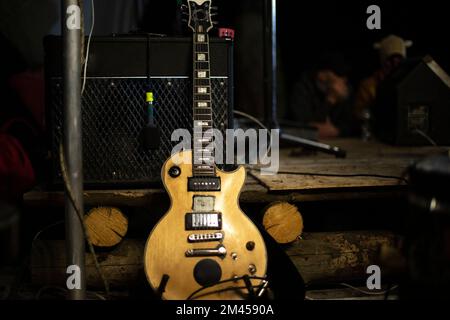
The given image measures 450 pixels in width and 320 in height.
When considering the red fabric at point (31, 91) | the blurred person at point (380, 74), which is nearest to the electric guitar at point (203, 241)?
the red fabric at point (31, 91)

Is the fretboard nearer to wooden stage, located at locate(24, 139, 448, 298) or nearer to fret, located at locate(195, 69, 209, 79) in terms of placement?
fret, located at locate(195, 69, 209, 79)

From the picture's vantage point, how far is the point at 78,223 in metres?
1.69

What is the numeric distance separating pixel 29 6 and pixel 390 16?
351cm

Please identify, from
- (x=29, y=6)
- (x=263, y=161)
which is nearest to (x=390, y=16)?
(x=263, y=161)

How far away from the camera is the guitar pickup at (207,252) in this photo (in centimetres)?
172

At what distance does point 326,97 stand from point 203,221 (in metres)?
3.10

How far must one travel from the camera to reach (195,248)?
1.73 meters

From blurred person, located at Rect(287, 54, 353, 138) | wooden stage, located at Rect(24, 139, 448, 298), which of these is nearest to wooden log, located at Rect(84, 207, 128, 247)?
wooden stage, located at Rect(24, 139, 448, 298)

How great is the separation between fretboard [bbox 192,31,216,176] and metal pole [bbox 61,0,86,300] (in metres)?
0.39

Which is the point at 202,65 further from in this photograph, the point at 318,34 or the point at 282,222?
the point at 318,34

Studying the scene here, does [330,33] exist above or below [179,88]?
above

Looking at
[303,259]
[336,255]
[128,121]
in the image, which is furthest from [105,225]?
[336,255]

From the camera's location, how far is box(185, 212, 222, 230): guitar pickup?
5.74ft

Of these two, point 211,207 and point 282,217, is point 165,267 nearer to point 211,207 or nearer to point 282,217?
point 211,207
